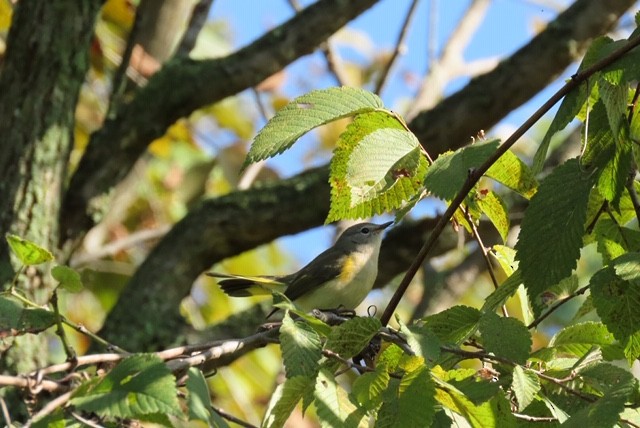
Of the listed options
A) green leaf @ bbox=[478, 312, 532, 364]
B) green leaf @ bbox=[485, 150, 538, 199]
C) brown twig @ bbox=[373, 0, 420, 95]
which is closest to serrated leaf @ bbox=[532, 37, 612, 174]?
green leaf @ bbox=[485, 150, 538, 199]

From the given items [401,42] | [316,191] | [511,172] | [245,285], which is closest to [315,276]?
[245,285]

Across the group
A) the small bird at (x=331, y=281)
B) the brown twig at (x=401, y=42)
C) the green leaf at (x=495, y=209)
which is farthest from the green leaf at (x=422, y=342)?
the brown twig at (x=401, y=42)

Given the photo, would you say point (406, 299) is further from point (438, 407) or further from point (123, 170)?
point (438, 407)

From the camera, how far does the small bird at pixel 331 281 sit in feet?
13.8

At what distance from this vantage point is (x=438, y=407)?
1.46 m

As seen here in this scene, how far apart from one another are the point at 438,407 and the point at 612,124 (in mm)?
524

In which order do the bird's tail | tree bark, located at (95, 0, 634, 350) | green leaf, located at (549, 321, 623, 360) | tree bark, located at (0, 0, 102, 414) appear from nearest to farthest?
green leaf, located at (549, 321, 623, 360) < tree bark, located at (0, 0, 102, 414) < tree bark, located at (95, 0, 634, 350) < the bird's tail

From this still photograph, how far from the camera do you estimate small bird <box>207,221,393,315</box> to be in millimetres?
4207

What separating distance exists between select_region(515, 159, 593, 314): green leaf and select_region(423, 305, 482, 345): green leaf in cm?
16

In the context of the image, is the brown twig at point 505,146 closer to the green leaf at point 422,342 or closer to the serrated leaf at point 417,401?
the green leaf at point 422,342

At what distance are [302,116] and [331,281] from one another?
2682 millimetres

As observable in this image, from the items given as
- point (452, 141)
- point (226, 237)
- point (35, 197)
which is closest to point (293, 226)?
point (226, 237)

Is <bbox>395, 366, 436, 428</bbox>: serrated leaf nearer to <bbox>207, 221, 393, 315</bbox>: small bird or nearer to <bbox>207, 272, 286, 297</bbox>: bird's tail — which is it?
Result: <bbox>207, 221, 393, 315</bbox>: small bird

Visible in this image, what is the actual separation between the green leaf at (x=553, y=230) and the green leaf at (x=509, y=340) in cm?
6
